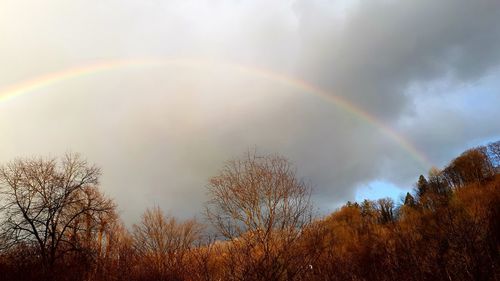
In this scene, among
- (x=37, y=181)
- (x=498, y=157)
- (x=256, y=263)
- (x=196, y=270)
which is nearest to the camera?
(x=256, y=263)

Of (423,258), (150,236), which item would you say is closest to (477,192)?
(150,236)

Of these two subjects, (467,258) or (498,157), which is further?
(498,157)

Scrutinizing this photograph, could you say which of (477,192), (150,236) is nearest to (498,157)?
(477,192)

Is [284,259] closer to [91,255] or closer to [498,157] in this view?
[91,255]

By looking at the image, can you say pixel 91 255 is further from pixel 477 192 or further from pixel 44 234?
pixel 477 192

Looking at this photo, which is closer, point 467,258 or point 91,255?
point 467,258

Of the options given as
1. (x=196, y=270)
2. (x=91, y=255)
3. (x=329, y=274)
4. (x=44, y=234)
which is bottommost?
(x=329, y=274)

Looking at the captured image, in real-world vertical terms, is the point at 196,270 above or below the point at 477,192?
below

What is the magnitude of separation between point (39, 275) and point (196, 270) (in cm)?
741

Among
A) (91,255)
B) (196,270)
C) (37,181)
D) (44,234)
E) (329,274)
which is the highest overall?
(37,181)

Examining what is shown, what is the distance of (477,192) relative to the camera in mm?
44062

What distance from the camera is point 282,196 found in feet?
40.7

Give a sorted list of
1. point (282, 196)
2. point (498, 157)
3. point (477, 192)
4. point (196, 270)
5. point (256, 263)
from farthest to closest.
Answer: point (498, 157) < point (477, 192) < point (282, 196) < point (196, 270) < point (256, 263)

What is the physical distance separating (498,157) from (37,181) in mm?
80444
